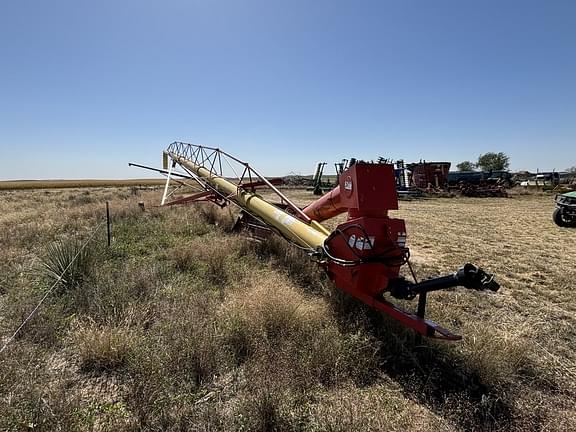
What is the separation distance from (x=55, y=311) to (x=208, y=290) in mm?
1873

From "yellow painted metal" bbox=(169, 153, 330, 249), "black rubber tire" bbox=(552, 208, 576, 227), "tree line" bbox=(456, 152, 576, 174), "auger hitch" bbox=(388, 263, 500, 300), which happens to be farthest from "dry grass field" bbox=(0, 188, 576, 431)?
"tree line" bbox=(456, 152, 576, 174)

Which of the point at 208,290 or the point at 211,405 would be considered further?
the point at 208,290

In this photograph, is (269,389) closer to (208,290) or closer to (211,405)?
(211,405)

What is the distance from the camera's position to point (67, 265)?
518cm

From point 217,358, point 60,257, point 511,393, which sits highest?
point 60,257

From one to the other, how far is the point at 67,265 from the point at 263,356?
A: 381cm

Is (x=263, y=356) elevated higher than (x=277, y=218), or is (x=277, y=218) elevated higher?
(x=277, y=218)

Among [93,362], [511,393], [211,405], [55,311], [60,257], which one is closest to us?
[211,405]

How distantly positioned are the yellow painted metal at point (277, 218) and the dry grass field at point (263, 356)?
78 cm

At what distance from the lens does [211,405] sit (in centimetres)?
262

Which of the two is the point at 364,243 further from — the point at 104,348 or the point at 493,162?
the point at 493,162

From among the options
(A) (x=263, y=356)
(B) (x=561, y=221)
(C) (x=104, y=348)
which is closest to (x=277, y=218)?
(A) (x=263, y=356)

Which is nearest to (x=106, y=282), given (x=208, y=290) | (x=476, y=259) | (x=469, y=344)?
(x=208, y=290)

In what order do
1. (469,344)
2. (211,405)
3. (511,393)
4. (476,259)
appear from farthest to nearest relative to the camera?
(476,259), (469,344), (511,393), (211,405)
